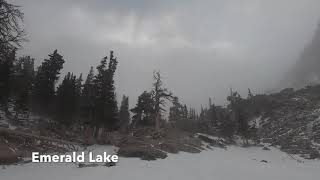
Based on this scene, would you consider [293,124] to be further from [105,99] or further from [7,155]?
[7,155]

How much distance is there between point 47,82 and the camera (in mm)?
55969

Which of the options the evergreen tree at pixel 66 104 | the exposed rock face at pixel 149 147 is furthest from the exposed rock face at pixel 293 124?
the evergreen tree at pixel 66 104

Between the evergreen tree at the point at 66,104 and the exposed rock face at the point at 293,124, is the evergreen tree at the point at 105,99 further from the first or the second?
the exposed rock face at the point at 293,124

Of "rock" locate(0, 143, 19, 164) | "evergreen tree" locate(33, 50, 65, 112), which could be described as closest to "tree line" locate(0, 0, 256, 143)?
"evergreen tree" locate(33, 50, 65, 112)

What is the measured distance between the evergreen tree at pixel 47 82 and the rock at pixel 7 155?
128 feet

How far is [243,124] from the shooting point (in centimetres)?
7088

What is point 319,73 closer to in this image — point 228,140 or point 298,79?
point 298,79

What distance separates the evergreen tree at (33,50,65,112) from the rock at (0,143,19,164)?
39.1 m

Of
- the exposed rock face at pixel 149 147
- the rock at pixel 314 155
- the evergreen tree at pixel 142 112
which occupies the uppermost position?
the evergreen tree at pixel 142 112

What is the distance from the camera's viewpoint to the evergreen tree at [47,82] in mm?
56094

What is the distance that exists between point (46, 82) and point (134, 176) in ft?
148

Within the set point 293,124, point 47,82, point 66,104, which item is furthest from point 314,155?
point 47,82

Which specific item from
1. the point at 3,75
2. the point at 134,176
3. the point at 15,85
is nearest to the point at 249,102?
the point at 15,85

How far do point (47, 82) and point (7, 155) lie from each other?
40.4 metres
